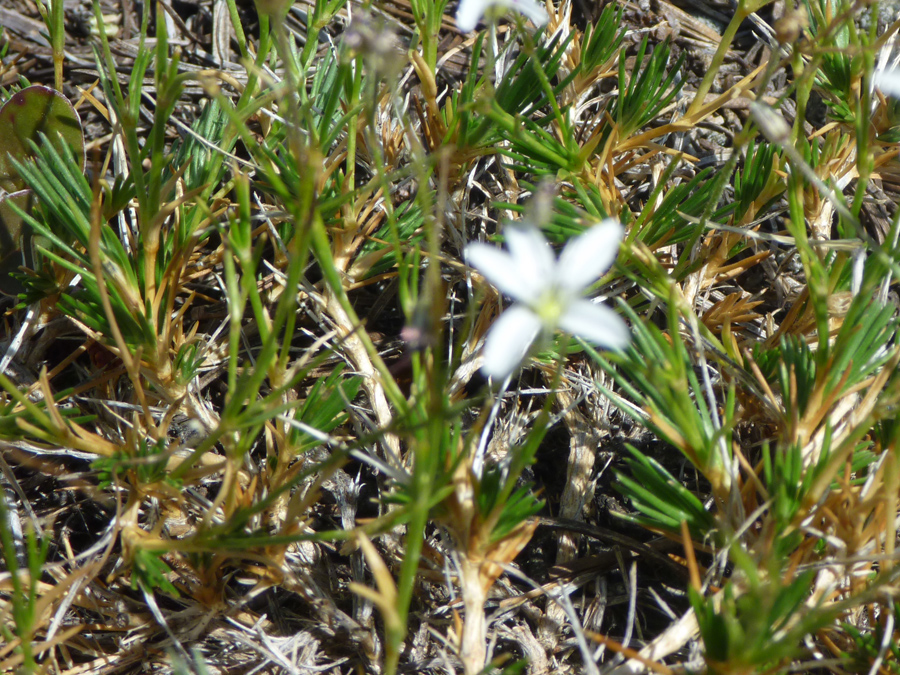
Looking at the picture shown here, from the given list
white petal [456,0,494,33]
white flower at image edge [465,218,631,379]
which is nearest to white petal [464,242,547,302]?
white flower at image edge [465,218,631,379]

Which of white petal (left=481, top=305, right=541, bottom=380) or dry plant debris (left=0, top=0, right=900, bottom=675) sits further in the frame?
dry plant debris (left=0, top=0, right=900, bottom=675)

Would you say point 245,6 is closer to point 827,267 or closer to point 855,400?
point 827,267

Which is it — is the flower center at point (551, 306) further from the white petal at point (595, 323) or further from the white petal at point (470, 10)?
the white petal at point (470, 10)

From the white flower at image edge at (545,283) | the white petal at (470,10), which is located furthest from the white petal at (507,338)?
the white petal at (470,10)

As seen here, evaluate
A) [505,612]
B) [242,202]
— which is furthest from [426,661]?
[242,202]

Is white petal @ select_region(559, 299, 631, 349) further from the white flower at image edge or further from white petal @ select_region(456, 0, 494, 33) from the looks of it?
white petal @ select_region(456, 0, 494, 33)

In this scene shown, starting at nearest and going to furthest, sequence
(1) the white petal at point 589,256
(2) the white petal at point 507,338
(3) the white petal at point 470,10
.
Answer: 1. (2) the white petal at point 507,338
2. (1) the white petal at point 589,256
3. (3) the white petal at point 470,10

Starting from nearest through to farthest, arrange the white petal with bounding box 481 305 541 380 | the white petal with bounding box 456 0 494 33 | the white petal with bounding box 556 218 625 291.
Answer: the white petal with bounding box 481 305 541 380 < the white petal with bounding box 556 218 625 291 < the white petal with bounding box 456 0 494 33
